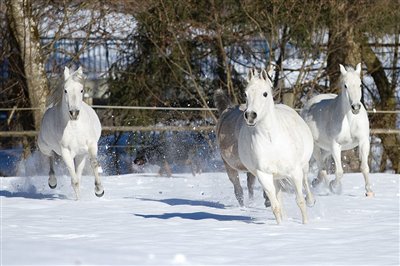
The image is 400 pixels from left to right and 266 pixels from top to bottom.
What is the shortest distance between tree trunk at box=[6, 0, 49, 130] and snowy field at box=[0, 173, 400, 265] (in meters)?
4.09

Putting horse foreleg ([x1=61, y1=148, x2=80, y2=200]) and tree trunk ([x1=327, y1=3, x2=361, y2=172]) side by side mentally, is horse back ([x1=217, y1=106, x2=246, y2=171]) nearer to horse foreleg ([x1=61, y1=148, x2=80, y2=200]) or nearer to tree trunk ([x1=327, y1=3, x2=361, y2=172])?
horse foreleg ([x1=61, y1=148, x2=80, y2=200])

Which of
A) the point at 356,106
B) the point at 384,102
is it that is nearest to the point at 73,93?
the point at 356,106

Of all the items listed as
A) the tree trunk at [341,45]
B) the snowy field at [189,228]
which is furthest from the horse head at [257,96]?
the tree trunk at [341,45]

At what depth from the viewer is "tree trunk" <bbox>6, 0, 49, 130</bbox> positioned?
1543cm

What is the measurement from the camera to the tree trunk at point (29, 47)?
15.4m

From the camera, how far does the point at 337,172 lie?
10141mm

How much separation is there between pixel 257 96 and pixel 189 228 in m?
1.14

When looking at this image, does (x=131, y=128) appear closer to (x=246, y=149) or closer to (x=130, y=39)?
(x=130, y=39)

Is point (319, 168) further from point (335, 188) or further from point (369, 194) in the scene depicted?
point (369, 194)

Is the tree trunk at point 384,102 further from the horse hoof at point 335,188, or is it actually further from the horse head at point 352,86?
the horse head at point 352,86

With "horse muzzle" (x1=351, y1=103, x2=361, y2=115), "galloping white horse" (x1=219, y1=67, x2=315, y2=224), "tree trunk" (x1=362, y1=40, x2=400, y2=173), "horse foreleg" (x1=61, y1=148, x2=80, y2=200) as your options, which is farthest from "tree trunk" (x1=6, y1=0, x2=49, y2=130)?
"galloping white horse" (x1=219, y1=67, x2=315, y2=224)

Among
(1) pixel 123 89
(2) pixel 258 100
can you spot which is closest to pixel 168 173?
(1) pixel 123 89

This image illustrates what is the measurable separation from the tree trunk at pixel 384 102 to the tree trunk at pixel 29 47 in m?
5.27

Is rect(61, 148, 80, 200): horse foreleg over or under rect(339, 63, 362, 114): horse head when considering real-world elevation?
under
